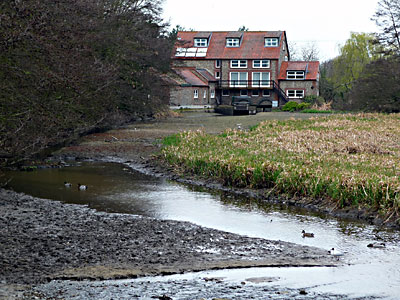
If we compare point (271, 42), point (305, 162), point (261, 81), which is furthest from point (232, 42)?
point (305, 162)

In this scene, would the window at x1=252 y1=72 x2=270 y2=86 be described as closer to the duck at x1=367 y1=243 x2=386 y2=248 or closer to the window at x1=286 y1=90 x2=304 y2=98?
the window at x1=286 y1=90 x2=304 y2=98

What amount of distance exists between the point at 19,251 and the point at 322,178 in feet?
27.8

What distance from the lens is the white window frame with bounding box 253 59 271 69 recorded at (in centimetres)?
8871

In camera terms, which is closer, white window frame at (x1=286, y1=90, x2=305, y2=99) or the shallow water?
the shallow water

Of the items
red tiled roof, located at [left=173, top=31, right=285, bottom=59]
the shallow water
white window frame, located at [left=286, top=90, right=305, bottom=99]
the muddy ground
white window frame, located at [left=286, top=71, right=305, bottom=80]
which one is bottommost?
the shallow water

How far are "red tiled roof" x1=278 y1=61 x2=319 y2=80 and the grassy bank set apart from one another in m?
58.4

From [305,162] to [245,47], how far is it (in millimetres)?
74628

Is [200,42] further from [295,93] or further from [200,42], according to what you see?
[295,93]

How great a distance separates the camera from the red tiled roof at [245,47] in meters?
89.1

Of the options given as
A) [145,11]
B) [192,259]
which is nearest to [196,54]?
[145,11]

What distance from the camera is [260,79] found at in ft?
294

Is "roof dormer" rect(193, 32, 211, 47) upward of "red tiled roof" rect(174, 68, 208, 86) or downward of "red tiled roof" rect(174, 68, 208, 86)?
upward

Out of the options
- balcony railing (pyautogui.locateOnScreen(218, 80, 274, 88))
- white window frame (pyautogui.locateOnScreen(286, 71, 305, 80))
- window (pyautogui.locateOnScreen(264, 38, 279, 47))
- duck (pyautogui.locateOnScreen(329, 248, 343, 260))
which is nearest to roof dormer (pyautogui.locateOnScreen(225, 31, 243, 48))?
window (pyautogui.locateOnScreen(264, 38, 279, 47))

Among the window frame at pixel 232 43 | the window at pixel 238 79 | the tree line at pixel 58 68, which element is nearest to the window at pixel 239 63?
the window at pixel 238 79
